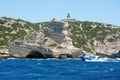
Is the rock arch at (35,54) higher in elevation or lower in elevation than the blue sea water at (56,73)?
lower

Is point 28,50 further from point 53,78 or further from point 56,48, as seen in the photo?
point 53,78

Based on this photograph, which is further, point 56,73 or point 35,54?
point 35,54

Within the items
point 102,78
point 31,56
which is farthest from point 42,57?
point 102,78

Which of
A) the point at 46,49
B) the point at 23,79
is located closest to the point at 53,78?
the point at 23,79

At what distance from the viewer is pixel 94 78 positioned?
62500 mm

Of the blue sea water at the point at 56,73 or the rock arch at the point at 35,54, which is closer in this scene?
the blue sea water at the point at 56,73

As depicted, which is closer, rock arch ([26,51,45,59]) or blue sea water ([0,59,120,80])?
blue sea water ([0,59,120,80])

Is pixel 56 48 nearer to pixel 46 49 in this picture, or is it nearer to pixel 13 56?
pixel 46 49

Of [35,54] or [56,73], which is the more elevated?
[56,73]

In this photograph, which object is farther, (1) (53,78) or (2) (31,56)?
(2) (31,56)

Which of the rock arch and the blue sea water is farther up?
the blue sea water

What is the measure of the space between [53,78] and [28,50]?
125869 millimetres

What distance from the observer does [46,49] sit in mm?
187500

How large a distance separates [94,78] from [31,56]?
133 meters
